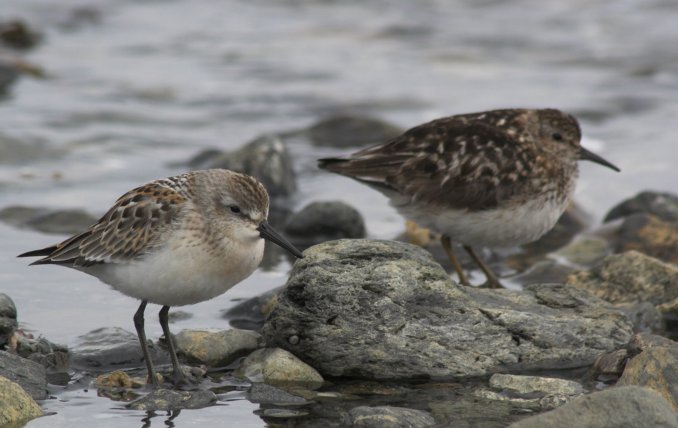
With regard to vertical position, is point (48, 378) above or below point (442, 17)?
below

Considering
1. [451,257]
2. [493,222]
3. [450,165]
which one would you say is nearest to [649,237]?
[451,257]

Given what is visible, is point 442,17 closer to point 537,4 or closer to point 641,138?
point 537,4

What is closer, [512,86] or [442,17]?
[512,86]

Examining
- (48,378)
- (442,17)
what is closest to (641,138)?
(442,17)

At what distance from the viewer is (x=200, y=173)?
7.46m

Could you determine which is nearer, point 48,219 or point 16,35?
point 48,219

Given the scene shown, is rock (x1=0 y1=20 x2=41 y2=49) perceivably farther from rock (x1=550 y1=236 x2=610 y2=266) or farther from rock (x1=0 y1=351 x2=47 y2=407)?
rock (x1=0 y1=351 x2=47 y2=407)

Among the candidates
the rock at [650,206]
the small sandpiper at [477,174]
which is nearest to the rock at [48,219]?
the small sandpiper at [477,174]

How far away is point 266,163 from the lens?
41.3 ft

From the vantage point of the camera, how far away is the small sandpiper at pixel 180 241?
274 inches

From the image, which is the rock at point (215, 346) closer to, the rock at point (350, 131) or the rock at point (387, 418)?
the rock at point (387, 418)

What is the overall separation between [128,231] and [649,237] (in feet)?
19.2

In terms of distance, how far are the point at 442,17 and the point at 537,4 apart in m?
2.30

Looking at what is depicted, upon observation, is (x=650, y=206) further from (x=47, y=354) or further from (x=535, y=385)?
(x=47, y=354)
